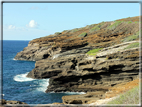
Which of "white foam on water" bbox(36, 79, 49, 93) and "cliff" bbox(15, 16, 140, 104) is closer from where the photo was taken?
"cliff" bbox(15, 16, 140, 104)

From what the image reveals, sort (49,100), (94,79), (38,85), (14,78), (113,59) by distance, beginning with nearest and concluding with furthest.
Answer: (49,100)
(113,59)
(94,79)
(38,85)
(14,78)

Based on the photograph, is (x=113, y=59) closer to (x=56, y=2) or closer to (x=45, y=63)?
(x=45, y=63)

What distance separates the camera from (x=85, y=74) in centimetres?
3130

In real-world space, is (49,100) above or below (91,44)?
below

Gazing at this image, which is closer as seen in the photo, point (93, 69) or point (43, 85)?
point (93, 69)

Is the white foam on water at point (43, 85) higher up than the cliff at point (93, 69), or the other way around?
the cliff at point (93, 69)

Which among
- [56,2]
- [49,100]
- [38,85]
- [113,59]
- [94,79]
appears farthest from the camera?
[38,85]

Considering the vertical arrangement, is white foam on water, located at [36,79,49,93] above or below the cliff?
below

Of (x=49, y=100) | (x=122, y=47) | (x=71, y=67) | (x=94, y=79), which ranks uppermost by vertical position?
(x=122, y=47)

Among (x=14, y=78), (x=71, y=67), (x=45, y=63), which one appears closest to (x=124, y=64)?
(x=71, y=67)

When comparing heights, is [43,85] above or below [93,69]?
below

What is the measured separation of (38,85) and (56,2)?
2932 cm

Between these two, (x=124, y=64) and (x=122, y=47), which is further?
(x=122, y=47)

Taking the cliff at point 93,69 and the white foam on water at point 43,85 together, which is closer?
the cliff at point 93,69
